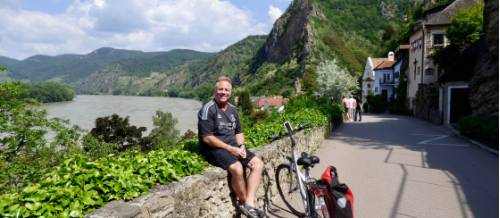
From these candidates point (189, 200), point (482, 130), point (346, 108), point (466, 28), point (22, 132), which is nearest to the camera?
point (189, 200)

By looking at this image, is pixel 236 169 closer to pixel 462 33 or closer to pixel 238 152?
pixel 238 152

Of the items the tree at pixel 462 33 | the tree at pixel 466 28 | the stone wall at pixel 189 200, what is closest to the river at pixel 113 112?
the tree at pixel 462 33

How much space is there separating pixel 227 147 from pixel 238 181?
0.42 metres

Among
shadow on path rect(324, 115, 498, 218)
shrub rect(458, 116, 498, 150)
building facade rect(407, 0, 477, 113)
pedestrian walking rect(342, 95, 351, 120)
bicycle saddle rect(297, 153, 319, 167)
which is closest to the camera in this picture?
bicycle saddle rect(297, 153, 319, 167)

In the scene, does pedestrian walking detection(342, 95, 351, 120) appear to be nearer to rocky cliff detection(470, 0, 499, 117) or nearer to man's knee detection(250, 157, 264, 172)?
rocky cliff detection(470, 0, 499, 117)

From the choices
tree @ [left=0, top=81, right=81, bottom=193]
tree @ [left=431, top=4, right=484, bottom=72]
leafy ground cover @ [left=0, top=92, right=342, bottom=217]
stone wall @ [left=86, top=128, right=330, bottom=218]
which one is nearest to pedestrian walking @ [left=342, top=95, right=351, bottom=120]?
tree @ [left=431, top=4, right=484, bottom=72]

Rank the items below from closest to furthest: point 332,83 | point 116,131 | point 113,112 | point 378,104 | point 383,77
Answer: point 116,131
point 378,104
point 332,83
point 383,77
point 113,112

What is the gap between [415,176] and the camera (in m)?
8.55

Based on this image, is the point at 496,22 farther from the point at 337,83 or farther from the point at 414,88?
the point at 337,83

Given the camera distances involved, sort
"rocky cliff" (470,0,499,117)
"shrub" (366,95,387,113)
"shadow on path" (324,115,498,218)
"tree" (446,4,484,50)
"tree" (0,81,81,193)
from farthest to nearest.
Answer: "shrub" (366,95,387,113) → "tree" (446,4,484,50) → "rocky cliff" (470,0,499,117) → "tree" (0,81,81,193) → "shadow on path" (324,115,498,218)

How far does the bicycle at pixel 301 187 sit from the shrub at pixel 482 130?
841 cm

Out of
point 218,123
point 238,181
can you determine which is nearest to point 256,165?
point 238,181

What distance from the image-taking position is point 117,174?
3.41 metres

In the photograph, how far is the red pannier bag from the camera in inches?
163
